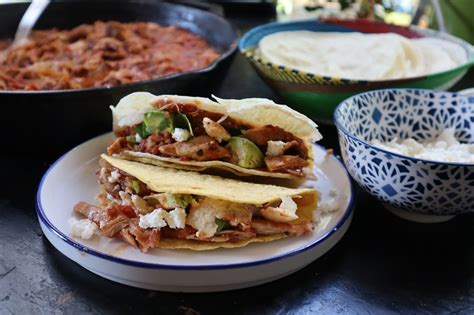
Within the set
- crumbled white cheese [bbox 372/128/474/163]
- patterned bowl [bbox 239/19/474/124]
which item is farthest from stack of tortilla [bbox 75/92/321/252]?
patterned bowl [bbox 239/19/474/124]

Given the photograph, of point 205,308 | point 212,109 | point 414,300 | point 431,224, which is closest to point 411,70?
point 431,224

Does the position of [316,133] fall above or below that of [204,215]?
above

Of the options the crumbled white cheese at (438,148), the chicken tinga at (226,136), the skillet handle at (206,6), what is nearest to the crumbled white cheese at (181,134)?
the chicken tinga at (226,136)

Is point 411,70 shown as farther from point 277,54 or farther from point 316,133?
point 316,133

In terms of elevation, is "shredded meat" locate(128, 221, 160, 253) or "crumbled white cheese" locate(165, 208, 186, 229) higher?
"crumbled white cheese" locate(165, 208, 186, 229)

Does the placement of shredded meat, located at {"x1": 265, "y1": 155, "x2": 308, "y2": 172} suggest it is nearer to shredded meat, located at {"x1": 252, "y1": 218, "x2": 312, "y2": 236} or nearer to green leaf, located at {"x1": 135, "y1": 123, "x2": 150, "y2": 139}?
shredded meat, located at {"x1": 252, "y1": 218, "x2": 312, "y2": 236}

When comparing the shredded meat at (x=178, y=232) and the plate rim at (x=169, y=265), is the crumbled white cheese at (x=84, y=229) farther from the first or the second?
the shredded meat at (x=178, y=232)
